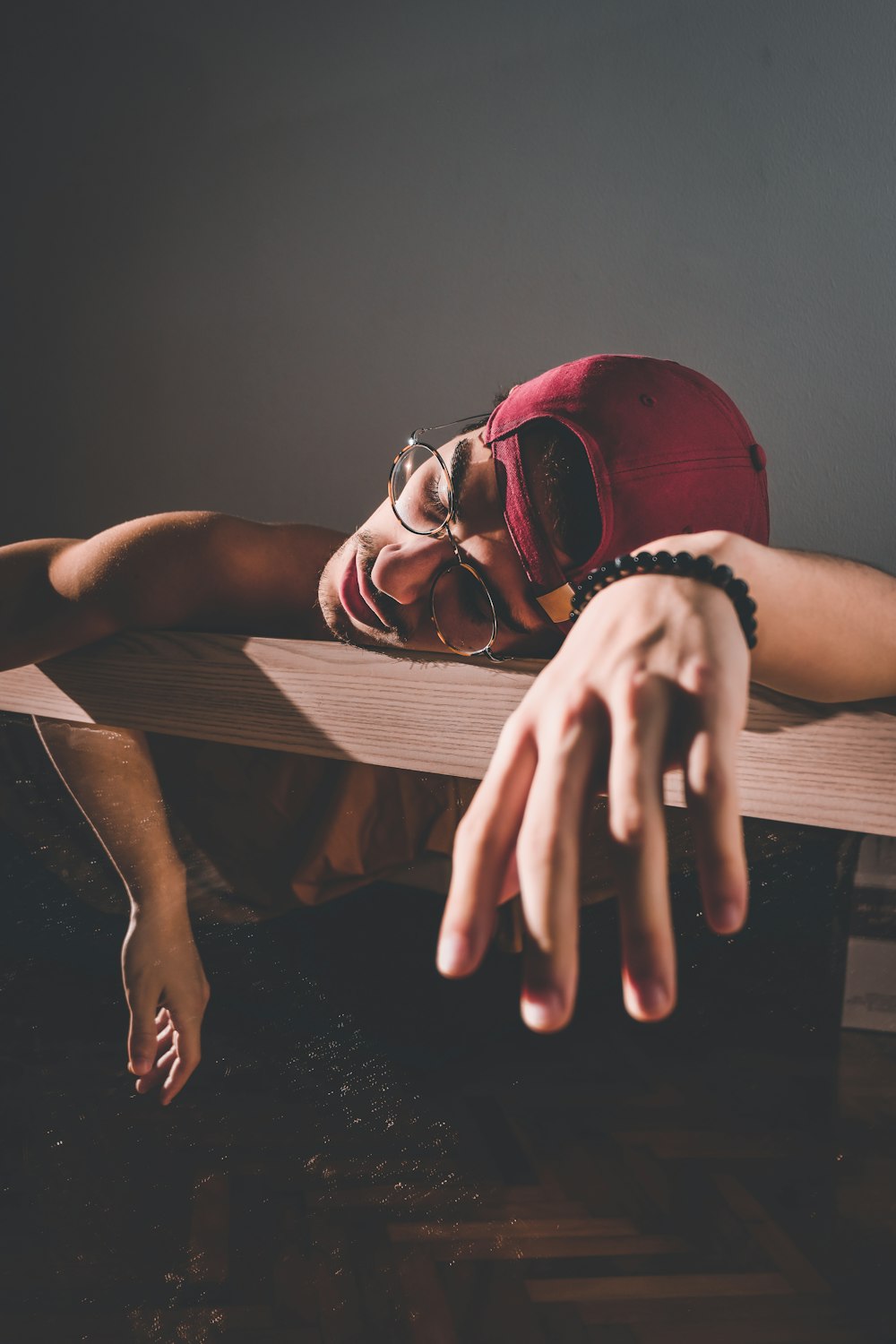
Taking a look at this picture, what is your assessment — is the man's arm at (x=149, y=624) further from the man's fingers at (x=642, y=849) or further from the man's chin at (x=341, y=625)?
the man's fingers at (x=642, y=849)

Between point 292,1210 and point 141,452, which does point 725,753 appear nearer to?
point 292,1210

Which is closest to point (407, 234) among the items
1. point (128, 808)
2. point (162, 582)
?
point (162, 582)

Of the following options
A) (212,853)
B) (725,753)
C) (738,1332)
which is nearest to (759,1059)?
(738,1332)

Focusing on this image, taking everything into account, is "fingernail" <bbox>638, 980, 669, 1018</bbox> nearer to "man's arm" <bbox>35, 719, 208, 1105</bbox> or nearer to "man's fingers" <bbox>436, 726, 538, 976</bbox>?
"man's fingers" <bbox>436, 726, 538, 976</bbox>

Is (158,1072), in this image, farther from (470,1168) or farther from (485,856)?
(485,856)

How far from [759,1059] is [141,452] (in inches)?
81.4

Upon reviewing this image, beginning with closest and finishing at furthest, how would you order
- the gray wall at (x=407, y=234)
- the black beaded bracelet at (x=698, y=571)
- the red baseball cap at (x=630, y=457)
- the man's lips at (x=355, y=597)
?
the black beaded bracelet at (x=698, y=571) → the red baseball cap at (x=630, y=457) → the man's lips at (x=355, y=597) → the gray wall at (x=407, y=234)

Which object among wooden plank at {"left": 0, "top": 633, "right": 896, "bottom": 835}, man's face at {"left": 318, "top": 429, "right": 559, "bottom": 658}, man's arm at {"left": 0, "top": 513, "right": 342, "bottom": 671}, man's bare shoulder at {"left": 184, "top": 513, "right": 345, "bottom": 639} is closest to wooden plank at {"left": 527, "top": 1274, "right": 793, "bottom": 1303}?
wooden plank at {"left": 0, "top": 633, "right": 896, "bottom": 835}

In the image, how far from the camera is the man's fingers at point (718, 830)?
0.73 ft

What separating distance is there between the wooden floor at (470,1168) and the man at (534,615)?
72mm

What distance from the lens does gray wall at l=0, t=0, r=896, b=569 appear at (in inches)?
51.7

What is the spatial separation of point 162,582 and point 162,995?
42cm

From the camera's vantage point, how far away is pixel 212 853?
528 millimetres

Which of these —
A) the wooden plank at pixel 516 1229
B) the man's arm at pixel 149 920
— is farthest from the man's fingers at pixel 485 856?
the man's arm at pixel 149 920
